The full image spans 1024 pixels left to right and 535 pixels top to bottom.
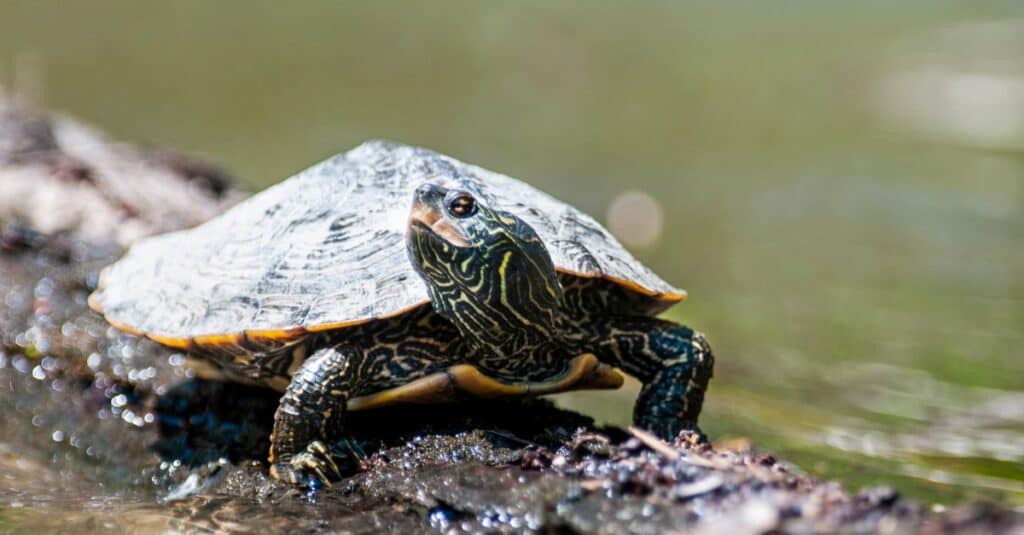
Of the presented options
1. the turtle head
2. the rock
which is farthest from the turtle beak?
the rock

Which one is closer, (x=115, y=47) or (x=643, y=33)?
(x=115, y=47)

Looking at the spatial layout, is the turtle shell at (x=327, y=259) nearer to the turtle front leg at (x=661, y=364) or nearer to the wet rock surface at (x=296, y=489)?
the turtle front leg at (x=661, y=364)

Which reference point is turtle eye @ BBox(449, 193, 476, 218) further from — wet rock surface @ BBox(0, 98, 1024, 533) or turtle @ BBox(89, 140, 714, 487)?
wet rock surface @ BBox(0, 98, 1024, 533)

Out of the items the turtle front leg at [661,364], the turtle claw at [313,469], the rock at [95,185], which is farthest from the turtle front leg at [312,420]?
the rock at [95,185]

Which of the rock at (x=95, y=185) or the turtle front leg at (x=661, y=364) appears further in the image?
the rock at (x=95, y=185)

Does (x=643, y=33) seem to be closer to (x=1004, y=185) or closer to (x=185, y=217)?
(x=1004, y=185)

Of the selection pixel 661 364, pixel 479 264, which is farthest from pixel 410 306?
pixel 661 364

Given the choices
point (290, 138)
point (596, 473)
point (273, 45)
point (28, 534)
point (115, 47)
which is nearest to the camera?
point (596, 473)

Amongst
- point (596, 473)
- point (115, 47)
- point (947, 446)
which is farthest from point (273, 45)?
point (596, 473)
